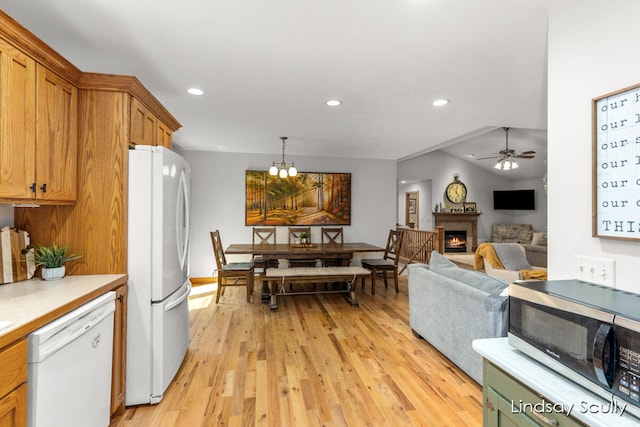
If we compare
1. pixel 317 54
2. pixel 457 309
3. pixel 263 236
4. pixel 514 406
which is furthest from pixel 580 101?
pixel 263 236

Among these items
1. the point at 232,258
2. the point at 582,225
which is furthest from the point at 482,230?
the point at 582,225

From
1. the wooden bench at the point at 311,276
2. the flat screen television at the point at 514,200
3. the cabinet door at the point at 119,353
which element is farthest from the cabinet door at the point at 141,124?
the flat screen television at the point at 514,200

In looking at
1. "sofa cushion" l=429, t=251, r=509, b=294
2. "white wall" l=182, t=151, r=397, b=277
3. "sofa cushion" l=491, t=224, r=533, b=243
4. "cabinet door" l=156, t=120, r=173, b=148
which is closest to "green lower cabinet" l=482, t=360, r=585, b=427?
"sofa cushion" l=429, t=251, r=509, b=294

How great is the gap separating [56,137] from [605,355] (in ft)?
9.09

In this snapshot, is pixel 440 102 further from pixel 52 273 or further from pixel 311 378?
pixel 52 273

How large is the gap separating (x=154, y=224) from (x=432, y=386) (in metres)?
2.41

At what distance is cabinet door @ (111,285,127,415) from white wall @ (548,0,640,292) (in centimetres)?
254

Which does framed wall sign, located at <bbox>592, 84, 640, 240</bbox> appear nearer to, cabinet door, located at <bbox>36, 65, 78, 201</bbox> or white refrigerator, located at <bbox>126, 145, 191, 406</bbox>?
white refrigerator, located at <bbox>126, 145, 191, 406</bbox>

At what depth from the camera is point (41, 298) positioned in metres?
1.55

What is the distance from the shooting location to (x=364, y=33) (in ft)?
6.34

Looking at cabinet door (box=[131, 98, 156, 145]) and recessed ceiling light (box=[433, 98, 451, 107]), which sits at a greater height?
recessed ceiling light (box=[433, 98, 451, 107])

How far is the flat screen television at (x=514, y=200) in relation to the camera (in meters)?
9.49

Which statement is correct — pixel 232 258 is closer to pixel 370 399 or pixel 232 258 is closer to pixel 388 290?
pixel 388 290

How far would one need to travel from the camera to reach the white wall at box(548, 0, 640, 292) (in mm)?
1203
